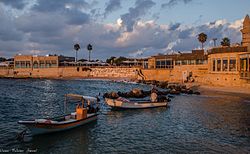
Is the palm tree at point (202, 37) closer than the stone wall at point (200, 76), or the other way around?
the stone wall at point (200, 76)

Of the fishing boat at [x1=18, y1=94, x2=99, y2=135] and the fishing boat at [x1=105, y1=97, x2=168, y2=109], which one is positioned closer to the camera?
the fishing boat at [x1=18, y1=94, x2=99, y2=135]

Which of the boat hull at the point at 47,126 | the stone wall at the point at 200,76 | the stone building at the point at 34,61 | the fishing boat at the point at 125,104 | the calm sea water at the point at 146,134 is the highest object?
the stone building at the point at 34,61

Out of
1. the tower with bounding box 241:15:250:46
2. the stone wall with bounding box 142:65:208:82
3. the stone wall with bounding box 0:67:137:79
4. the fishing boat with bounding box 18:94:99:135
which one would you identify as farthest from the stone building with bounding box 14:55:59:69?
the fishing boat with bounding box 18:94:99:135

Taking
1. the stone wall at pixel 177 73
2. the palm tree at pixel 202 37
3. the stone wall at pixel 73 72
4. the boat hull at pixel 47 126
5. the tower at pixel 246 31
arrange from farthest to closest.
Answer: the stone wall at pixel 73 72 → the palm tree at pixel 202 37 → the stone wall at pixel 177 73 → the tower at pixel 246 31 → the boat hull at pixel 47 126

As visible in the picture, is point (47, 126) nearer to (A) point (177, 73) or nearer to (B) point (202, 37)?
(A) point (177, 73)

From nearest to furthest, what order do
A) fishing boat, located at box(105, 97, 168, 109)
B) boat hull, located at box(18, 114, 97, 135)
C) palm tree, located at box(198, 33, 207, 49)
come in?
boat hull, located at box(18, 114, 97, 135) < fishing boat, located at box(105, 97, 168, 109) < palm tree, located at box(198, 33, 207, 49)

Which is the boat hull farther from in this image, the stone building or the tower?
the stone building

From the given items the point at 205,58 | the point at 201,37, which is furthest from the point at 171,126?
the point at 201,37

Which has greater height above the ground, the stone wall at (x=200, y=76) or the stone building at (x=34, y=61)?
the stone building at (x=34, y=61)

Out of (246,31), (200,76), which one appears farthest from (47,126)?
(200,76)

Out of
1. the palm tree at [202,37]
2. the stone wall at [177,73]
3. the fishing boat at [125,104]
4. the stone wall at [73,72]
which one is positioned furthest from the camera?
the stone wall at [73,72]

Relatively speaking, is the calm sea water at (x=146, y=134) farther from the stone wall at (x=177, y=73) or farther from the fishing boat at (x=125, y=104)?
the stone wall at (x=177, y=73)

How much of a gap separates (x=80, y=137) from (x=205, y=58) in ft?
286

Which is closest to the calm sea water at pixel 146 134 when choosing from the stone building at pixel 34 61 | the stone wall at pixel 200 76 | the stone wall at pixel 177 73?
the stone wall at pixel 200 76
